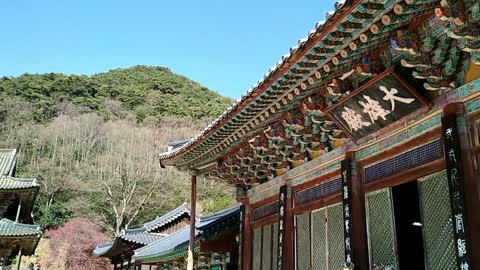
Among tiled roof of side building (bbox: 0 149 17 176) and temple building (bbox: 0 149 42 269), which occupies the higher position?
tiled roof of side building (bbox: 0 149 17 176)

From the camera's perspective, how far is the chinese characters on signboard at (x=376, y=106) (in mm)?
4433

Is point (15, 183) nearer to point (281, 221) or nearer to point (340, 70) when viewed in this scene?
point (281, 221)

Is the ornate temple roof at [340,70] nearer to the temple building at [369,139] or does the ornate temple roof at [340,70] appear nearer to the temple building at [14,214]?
the temple building at [369,139]

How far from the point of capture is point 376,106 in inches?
192

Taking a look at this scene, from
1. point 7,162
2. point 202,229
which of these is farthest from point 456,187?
point 7,162

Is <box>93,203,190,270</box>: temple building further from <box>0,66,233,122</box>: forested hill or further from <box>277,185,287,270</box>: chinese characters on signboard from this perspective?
<box>0,66,233,122</box>: forested hill

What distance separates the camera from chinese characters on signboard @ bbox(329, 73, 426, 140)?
443cm

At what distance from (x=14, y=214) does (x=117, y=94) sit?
43.3 meters

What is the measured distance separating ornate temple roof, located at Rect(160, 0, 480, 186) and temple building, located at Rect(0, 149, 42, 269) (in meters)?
14.5

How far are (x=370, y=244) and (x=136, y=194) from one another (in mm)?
37474

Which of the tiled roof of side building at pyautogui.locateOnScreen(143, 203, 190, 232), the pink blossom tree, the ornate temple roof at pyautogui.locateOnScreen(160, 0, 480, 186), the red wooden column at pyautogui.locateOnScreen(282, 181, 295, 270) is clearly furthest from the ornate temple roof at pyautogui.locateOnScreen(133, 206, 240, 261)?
the pink blossom tree

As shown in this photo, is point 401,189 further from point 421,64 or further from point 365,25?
point 365,25

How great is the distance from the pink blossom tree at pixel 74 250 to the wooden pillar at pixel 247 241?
2269 centimetres

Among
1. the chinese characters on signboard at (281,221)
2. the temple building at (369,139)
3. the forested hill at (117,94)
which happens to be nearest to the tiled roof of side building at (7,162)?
the temple building at (369,139)
